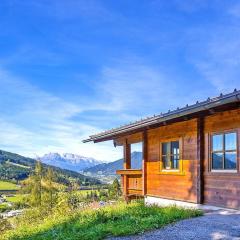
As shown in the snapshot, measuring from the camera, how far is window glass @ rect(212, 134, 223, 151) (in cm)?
1193

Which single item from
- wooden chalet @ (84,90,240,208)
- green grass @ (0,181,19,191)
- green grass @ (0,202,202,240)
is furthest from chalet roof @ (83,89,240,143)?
green grass @ (0,181,19,191)

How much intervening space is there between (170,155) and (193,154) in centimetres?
180

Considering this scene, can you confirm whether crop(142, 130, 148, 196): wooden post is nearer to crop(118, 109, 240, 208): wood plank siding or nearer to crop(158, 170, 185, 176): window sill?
crop(118, 109, 240, 208): wood plank siding

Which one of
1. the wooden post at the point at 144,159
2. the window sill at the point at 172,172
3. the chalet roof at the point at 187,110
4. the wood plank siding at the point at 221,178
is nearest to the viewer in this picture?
the chalet roof at the point at 187,110

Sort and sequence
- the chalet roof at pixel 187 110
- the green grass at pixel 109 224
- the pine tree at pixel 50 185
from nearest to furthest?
the green grass at pixel 109 224 < the chalet roof at pixel 187 110 < the pine tree at pixel 50 185

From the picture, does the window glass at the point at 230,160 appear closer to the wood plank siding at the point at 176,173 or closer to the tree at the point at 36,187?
the wood plank siding at the point at 176,173

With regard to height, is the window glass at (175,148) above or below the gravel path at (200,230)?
above

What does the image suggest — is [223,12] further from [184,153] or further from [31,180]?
[31,180]

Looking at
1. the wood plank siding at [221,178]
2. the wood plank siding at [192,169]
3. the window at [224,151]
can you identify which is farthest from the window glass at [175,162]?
the window at [224,151]

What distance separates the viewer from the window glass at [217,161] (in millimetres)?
11906

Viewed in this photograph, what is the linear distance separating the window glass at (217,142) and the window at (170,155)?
2316mm

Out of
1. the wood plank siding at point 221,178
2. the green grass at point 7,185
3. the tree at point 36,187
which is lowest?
the green grass at point 7,185

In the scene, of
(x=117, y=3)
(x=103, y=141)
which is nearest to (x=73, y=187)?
(x=103, y=141)

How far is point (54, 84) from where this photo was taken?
81.8 ft
